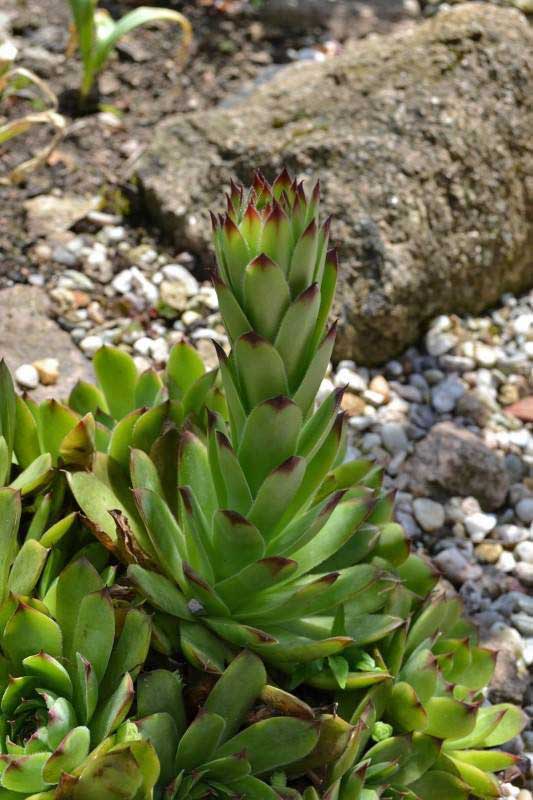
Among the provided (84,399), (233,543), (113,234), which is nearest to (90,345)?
(113,234)

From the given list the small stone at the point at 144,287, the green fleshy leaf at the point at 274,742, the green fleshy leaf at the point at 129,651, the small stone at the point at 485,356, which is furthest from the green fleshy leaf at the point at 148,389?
the small stone at the point at 485,356

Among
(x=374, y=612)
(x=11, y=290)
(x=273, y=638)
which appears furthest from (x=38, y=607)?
(x=11, y=290)

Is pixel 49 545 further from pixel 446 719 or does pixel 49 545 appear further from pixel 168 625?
pixel 446 719

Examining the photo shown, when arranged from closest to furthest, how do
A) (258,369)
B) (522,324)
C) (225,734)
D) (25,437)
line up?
(258,369), (225,734), (25,437), (522,324)

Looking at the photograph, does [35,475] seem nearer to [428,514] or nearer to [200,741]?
[200,741]

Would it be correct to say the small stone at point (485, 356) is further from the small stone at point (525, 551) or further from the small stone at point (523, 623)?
the small stone at point (523, 623)
